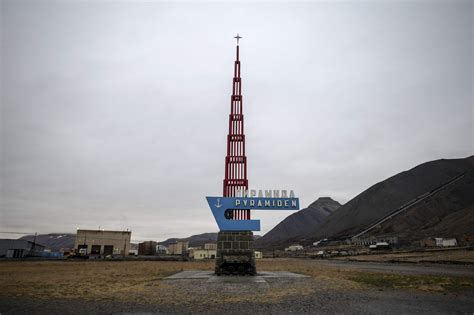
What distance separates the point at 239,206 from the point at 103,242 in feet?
277

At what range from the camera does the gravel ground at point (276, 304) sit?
11.6 meters

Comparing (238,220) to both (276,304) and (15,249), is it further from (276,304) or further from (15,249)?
(15,249)

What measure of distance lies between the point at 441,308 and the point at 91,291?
17367mm

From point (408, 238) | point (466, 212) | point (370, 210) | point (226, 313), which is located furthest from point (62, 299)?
point (370, 210)

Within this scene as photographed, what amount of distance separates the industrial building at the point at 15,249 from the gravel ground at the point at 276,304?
281 ft

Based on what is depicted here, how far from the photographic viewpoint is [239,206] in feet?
92.8

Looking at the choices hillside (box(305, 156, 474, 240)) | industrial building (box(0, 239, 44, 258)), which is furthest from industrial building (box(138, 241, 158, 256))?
hillside (box(305, 156, 474, 240))

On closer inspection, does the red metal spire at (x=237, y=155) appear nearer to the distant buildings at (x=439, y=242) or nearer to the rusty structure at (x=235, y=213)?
the rusty structure at (x=235, y=213)

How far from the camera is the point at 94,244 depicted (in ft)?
312

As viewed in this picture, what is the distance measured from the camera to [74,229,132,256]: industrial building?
310 feet

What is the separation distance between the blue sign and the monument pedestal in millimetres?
610

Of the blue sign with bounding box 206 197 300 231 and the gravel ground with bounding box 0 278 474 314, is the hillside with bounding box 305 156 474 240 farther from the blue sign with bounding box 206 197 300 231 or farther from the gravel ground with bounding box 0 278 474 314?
the gravel ground with bounding box 0 278 474 314

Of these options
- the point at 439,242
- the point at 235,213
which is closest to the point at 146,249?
the point at 235,213

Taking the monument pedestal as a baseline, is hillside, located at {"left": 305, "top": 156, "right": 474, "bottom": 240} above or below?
above
